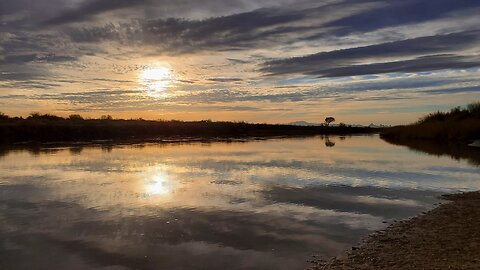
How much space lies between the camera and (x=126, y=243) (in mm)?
8508

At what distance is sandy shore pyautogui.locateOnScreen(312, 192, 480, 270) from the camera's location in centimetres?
679

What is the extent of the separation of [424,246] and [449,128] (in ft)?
140

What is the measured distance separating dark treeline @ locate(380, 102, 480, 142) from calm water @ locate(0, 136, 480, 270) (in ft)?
82.8

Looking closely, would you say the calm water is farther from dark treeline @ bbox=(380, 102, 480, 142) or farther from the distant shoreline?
the distant shoreline

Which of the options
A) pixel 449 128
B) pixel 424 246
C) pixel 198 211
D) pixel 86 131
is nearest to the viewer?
pixel 424 246

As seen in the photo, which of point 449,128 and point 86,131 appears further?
point 86,131

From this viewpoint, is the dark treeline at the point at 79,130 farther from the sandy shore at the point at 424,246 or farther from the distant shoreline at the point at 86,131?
the sandy shore at the point at 424,246

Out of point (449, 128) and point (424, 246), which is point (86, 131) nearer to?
point (449, 128)

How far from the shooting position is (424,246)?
7746mm

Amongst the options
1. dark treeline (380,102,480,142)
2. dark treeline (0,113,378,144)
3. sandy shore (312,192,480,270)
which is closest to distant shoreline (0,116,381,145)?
dark treeline (0,113,378,144)

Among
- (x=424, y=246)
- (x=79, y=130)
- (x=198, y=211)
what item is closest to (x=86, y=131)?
(x=79, y=130)

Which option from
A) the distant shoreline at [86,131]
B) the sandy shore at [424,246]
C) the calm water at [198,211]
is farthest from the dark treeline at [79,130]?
the sandy shore at [424,246]

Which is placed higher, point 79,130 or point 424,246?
point 79,130

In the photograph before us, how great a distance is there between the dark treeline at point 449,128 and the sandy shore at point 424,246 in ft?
120
